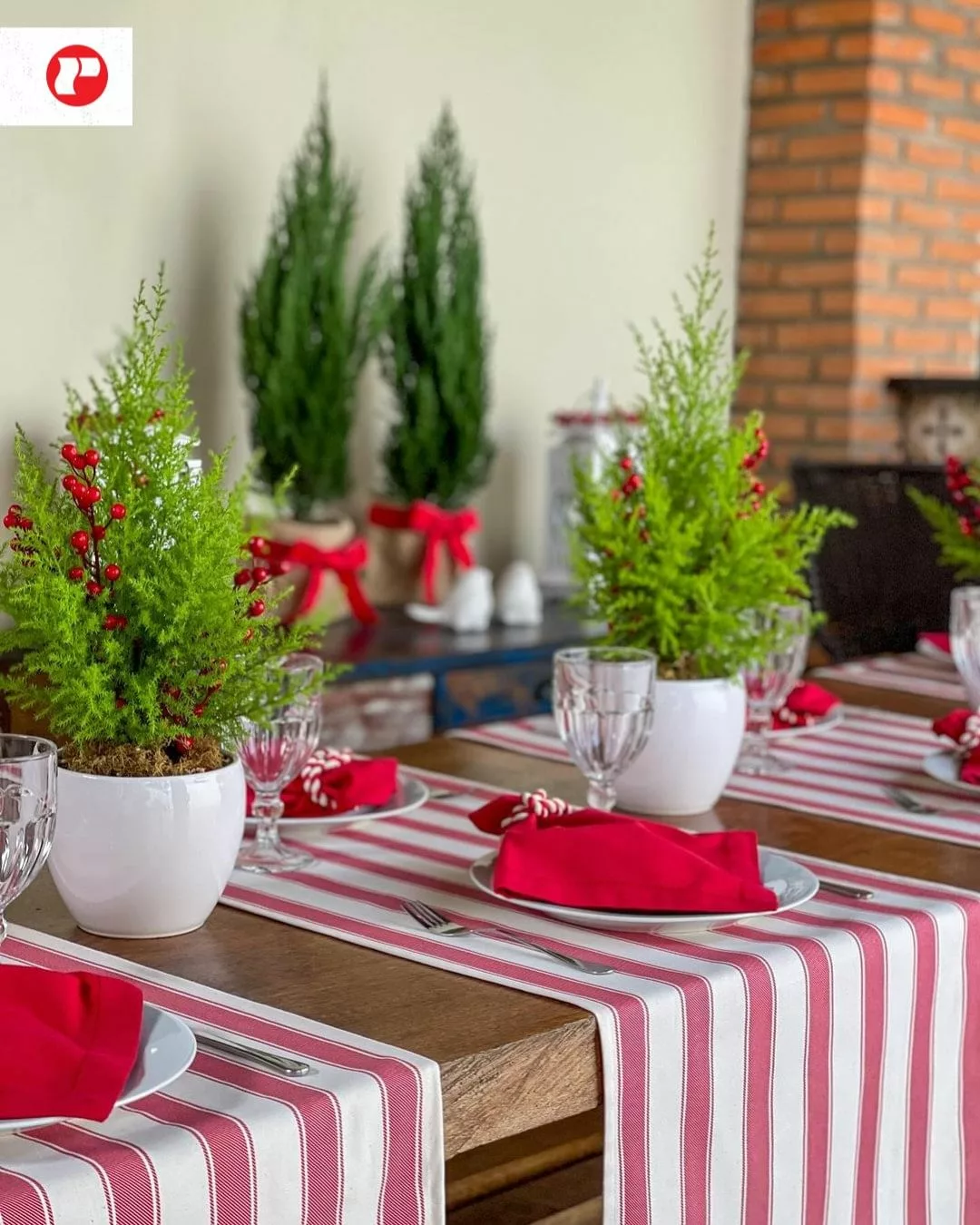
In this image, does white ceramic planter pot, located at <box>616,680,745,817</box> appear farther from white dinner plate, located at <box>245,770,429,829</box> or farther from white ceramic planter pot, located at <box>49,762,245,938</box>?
white ceramic planter pot, located at <box>49,762,245,938</box>

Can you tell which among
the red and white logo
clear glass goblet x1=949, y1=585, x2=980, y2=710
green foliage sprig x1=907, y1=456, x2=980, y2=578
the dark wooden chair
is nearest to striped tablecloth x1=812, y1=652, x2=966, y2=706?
green foliage sprig x1=907, y1=456, x2=980, y2=578

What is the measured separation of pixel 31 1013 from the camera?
90 centimetres

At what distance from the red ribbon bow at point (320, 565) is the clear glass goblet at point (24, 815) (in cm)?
204

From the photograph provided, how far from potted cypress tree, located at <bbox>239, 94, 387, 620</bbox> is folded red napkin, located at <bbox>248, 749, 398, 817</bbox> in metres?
1.65

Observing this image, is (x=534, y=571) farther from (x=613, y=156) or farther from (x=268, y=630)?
(x=268, y=630)

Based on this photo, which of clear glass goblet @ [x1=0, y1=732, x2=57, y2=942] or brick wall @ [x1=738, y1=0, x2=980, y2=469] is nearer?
clear glass goblet @ [x1=0, y1=732, x2=57, y2=942]

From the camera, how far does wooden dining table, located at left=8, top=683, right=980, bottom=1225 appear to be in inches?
37.8

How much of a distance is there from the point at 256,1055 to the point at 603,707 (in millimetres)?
530

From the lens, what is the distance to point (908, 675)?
7.52ft

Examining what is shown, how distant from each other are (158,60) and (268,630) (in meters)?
2.27


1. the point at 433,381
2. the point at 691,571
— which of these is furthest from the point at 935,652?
the point at 433,381

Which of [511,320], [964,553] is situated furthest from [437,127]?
[964,553]

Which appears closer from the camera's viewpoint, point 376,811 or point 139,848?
point 139,848

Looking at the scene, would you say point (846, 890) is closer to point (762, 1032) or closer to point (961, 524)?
point (762, 1032)
